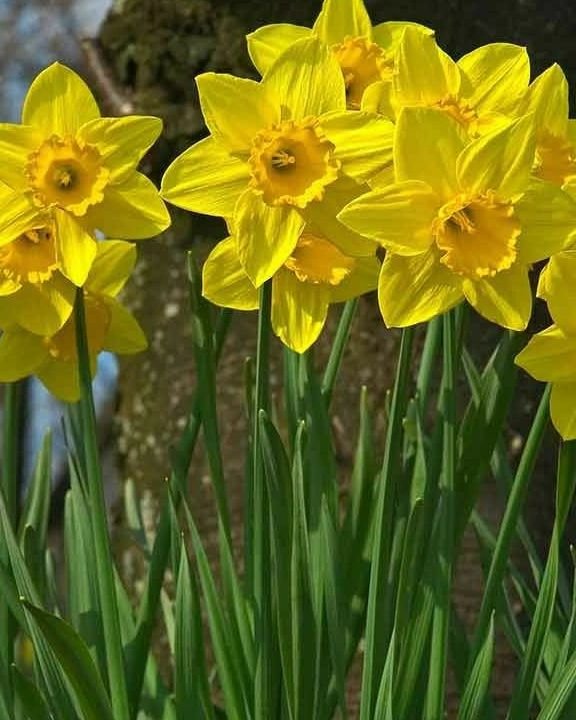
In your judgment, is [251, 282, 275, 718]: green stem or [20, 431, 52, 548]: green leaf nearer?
[251, 282, 275, 718]: green stem

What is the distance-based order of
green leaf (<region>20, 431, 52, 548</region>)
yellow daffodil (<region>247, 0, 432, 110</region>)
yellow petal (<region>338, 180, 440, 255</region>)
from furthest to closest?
green leaf (<region>20, 431, 52, 548</region>), yellow daffodil (<region>247, 0, 432, 110</region>), yellow petal (<region>338, 180, 440, 255</region>)

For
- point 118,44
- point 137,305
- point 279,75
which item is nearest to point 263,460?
point 279,75

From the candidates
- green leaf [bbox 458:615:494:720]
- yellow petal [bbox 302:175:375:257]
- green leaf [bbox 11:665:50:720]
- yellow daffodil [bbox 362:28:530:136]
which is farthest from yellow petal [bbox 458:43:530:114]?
green leaf [bbox 11:665:50:720]

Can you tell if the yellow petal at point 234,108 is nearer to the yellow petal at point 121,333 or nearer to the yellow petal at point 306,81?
the yellow petal at point 306,81

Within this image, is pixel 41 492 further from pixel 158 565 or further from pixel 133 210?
pixel 133 210

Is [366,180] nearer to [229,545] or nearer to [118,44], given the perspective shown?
[229,545]

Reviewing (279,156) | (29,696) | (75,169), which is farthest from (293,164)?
(29,696)

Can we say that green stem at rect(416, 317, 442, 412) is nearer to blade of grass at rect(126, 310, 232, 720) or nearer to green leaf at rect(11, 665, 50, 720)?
blade of grass at rect(126, 310, 232, 720)
